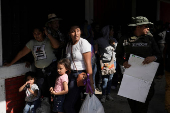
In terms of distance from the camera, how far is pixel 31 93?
3.57 m

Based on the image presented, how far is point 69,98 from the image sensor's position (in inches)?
125

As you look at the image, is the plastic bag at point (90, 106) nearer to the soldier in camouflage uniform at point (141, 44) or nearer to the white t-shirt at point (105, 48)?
the soldier in camouflage uniform at point (141, 44)

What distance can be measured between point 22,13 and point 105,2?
13.2ft

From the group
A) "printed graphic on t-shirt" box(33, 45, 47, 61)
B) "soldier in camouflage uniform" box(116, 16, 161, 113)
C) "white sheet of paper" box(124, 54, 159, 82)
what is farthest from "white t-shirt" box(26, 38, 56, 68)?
"white sheet of paper" box(124, 54, 159, 82)

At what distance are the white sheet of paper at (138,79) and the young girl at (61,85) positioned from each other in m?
0.83

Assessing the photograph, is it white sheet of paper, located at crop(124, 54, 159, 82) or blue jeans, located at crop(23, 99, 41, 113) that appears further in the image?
blue jeans, located at crop(23, 99, 41, 113)

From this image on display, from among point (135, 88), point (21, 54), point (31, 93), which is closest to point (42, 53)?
point (21, 54)

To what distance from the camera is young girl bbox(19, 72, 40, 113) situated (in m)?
3.55

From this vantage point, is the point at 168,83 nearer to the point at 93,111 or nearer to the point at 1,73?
the point at 93,111

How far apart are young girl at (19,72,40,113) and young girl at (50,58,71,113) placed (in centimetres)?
45

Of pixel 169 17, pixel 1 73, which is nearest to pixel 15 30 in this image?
pixel 1 73

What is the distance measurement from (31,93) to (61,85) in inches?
24.7

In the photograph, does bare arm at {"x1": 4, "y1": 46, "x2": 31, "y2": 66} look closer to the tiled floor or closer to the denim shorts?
the denim shorts

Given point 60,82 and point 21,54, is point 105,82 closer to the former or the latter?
point 60,82
